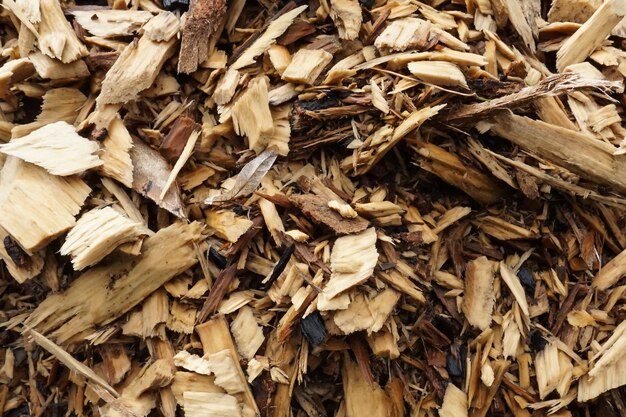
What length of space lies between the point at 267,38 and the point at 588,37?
929 mm

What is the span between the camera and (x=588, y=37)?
178cm

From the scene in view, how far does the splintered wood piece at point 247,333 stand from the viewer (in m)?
1.56

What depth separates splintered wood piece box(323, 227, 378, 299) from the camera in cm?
150

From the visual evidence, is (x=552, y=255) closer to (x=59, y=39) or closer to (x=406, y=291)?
(x=406, y=291)

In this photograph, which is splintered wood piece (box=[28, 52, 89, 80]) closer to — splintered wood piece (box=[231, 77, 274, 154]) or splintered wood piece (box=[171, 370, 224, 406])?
splintered wood piece (box=[231, 77, 274, 154])

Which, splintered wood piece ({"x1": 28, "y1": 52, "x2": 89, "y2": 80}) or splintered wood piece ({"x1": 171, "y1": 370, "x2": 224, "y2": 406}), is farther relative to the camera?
splintered wood piece ({"x1": 28, "y1": 52, "x2": 89, "y2": 80})

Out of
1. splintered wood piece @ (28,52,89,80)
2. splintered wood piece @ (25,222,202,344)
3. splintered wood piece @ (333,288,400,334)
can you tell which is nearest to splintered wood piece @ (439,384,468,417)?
splintered wood piece @ (333,288,400,334)

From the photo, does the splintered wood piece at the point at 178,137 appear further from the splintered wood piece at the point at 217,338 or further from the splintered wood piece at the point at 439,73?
the splintered wood piece at the point at 439,73

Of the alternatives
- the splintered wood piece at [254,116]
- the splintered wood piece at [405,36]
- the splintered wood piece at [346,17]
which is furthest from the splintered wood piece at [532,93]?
the splintered wood piece at [254,116]

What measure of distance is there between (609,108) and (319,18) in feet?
2.83

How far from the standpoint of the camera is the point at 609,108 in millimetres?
1731

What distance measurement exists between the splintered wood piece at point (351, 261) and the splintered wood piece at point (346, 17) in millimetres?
573

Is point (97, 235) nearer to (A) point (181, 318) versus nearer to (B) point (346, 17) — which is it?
(A) point (181, 318)

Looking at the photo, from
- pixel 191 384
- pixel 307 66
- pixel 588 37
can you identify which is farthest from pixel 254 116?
pixel 588 37
